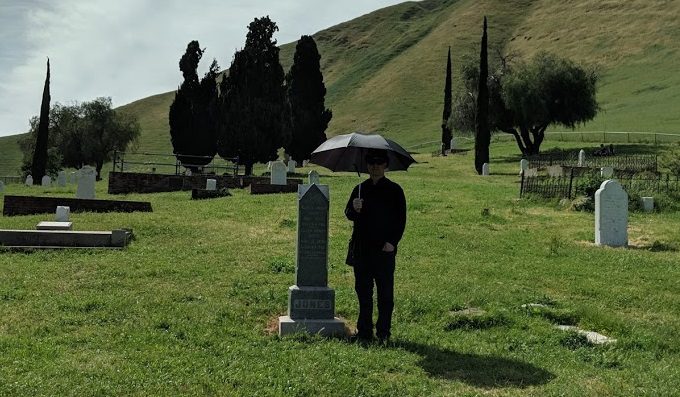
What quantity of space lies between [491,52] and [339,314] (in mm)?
88711

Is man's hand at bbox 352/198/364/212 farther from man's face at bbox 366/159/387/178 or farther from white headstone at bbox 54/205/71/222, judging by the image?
white headstone at bbox 54/205/71/222

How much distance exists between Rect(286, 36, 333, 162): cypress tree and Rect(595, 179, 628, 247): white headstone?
34636mm

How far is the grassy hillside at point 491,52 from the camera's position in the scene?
221 ft

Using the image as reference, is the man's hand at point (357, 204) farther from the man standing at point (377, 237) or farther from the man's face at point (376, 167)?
the man's face at point (376, 167)

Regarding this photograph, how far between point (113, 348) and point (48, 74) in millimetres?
42304

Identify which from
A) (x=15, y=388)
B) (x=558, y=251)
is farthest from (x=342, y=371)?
(x=558, y=251)

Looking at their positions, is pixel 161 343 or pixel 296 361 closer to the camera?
pixel 296 361

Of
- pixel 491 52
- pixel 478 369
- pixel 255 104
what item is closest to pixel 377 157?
pixel 478 369

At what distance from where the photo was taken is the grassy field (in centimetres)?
530

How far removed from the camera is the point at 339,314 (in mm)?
7715

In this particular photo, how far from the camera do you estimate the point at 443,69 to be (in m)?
98.0

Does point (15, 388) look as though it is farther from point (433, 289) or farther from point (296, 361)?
point (433, 289)

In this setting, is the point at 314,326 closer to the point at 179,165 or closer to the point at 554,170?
the point at 179,165

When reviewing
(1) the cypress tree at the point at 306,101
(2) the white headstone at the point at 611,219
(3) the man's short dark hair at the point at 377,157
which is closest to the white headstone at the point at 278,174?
(2) the white headstone at the point at 611,219
